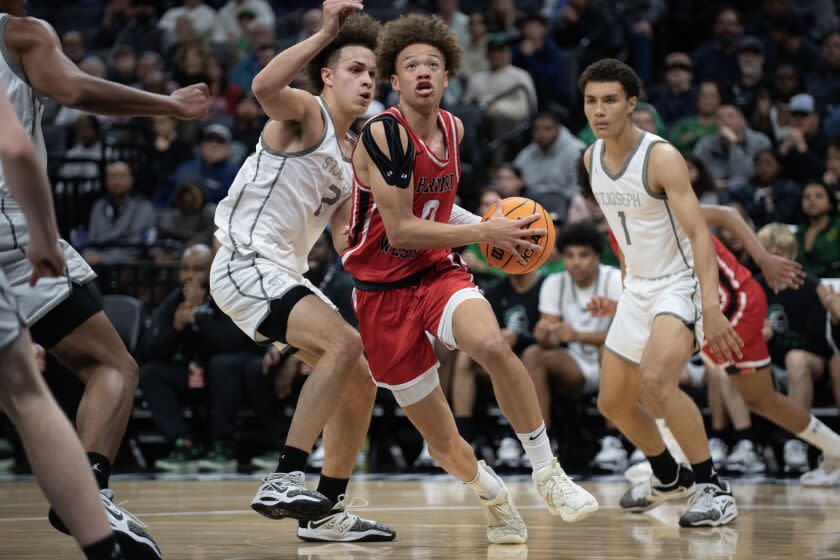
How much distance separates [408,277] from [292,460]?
913mm

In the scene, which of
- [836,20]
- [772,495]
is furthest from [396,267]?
[836,20]

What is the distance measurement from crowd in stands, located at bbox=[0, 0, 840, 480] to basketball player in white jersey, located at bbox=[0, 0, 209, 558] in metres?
4.56

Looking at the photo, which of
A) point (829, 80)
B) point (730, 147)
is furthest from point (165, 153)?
point (829, 80)

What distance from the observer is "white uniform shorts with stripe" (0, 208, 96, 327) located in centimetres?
404

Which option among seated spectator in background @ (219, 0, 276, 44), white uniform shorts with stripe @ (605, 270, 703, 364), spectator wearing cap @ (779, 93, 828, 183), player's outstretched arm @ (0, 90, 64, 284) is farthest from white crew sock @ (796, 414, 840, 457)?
seated spectator in background @ (219, 0, 276, 44)

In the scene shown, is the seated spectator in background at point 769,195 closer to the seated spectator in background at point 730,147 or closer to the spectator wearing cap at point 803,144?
the spectator wearing cap at point 803,144

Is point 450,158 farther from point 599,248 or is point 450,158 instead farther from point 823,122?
point 823,122

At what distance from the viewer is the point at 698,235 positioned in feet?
17.7

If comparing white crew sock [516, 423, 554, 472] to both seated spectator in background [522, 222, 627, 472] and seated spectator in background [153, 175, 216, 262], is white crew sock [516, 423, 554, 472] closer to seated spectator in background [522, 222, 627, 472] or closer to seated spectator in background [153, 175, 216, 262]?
seated spectator in background [522, 222, 627, 472]

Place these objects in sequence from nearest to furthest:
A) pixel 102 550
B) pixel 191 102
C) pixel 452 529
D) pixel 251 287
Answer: pixel 102 550, pixel 191 102, pixel 251 287, pixel 452 529

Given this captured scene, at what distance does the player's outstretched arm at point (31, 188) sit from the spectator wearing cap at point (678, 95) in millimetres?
9265

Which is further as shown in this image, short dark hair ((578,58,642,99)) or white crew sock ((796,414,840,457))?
white crew sock ((796,414,840,457))

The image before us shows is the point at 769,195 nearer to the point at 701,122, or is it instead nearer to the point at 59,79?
the point at 701,122

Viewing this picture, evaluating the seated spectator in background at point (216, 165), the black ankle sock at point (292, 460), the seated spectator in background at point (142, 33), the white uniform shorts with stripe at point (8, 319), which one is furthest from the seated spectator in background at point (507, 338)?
the seated spectator in background at point (142, 33)
